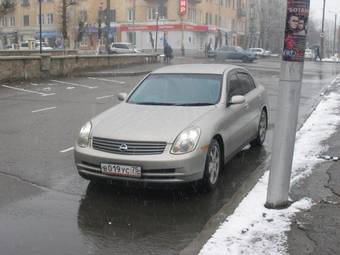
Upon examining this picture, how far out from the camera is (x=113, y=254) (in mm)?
4504

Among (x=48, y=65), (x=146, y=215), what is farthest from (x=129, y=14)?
(x=146, y=215)

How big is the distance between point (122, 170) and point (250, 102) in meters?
3.08

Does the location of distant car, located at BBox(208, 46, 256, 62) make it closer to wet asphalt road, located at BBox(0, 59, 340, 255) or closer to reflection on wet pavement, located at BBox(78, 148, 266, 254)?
wet asphalt road, located at BBox(0, 59, 340, 255)

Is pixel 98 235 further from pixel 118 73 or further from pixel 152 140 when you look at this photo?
pixel 118 73

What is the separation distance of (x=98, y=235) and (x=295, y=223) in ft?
6.06

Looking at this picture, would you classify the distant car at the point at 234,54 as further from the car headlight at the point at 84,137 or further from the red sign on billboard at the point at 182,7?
the car headlight at the point at 84,137

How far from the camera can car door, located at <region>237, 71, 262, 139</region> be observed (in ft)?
26.2

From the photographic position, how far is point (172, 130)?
19.7 feet

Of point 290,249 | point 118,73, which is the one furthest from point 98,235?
point 118,73

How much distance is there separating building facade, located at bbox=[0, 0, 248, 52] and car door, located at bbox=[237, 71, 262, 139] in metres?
53.4

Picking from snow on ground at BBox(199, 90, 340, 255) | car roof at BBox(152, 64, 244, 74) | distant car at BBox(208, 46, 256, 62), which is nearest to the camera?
snow on ground at BBox(199, 90, 340, 255)

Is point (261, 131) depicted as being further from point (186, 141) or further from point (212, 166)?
point (186, 141)

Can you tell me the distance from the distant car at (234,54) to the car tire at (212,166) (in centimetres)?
4437

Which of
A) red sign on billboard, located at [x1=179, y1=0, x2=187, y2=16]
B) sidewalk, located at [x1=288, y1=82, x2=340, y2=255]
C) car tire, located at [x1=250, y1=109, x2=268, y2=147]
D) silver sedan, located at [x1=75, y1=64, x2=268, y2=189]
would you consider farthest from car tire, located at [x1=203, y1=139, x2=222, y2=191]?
red sign on billboard, located at [x1=179, y1=0, x2=187, y2=16]
